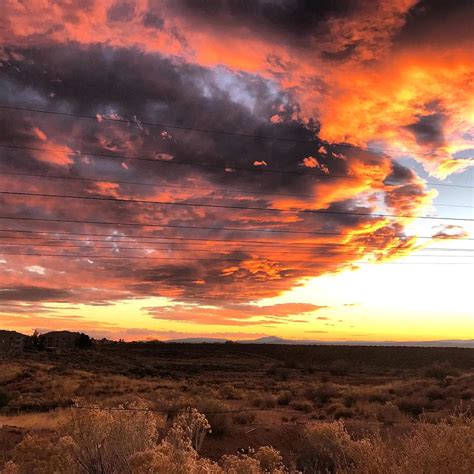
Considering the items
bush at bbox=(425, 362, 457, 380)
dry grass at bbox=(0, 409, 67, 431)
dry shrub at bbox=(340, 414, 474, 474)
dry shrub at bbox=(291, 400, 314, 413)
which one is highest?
dry shrub at bbox=(340, 414, 474, 474)

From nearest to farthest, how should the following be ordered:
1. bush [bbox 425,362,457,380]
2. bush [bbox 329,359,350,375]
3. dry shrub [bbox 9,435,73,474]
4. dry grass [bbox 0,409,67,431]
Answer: dry shrub [bbox 9,435,73,474], dry grass [bbox 0,409,67,431], bush [bbox 425,362,457,380], bush [bbox 329,359,350,375]

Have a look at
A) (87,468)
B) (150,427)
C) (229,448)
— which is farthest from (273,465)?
(229,448)

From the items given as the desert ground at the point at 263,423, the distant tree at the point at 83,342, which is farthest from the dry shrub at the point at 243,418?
the distant tree at the point at 83,342

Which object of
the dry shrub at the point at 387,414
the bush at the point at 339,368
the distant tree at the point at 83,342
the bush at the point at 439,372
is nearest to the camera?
the dry shrub at the point at 387,414

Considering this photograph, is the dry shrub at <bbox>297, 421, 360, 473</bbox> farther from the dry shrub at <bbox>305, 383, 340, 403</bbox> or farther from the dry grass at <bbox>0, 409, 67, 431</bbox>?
the dry shrub at <bbox>305, 383, 340, 403</bbox>

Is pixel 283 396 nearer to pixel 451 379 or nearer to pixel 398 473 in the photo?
pixel 451 379

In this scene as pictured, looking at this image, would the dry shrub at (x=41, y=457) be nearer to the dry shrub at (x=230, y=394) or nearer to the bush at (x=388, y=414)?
the bush at (x=388, y=414)

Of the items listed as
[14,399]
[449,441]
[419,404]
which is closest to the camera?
[449,441]

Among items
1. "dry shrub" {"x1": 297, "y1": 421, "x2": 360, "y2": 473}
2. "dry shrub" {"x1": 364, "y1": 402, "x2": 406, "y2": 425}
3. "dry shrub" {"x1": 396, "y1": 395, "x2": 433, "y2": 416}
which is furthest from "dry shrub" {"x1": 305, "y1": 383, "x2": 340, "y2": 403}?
"dry shrub" {"x1": 297, "y1": 421, "x2": 360, "y2": 473}

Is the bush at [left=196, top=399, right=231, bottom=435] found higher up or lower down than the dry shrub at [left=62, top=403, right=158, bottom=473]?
lower down

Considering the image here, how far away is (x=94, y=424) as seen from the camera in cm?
1255

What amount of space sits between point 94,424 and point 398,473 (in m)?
7.92

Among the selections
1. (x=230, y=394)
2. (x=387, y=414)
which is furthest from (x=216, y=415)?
(x=230, y=394)

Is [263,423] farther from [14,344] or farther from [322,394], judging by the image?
[14,344]
